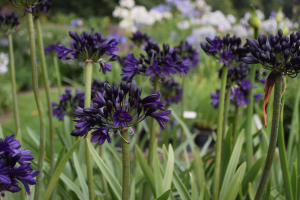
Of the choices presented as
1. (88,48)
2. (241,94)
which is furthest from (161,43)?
(88,48)

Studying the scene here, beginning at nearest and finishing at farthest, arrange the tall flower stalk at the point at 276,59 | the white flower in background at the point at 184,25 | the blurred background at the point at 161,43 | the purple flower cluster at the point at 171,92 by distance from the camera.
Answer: the tall flower stalk at the point at 276,59 < the purple flower cluster at the point at 171,92 < the blurred background at the point at 161,43 < the white flower in background at the point at 184,25

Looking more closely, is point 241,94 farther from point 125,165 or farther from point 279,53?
point 125,165

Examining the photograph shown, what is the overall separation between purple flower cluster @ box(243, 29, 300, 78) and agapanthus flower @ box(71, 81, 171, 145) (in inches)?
18.3

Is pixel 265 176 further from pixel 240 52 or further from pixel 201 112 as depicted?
pixel 201 112

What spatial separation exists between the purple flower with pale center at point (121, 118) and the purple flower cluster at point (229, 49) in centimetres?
71

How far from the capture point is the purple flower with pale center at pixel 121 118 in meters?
0.90

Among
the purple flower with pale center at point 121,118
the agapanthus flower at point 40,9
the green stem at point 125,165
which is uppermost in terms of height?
the agapanthus flower at point 40,9

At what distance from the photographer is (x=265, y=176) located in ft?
3.58

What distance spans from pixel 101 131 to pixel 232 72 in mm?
1062

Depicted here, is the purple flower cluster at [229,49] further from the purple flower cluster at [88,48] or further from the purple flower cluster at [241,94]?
the purple flower cluster at [88,48]

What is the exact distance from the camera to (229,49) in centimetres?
142

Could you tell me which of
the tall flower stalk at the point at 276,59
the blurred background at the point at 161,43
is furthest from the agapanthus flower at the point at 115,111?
the blurred background at the point at 161,43

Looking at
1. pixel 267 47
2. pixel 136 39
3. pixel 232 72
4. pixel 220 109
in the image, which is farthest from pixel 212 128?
pixel 267 47

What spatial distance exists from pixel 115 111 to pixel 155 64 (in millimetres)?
541
